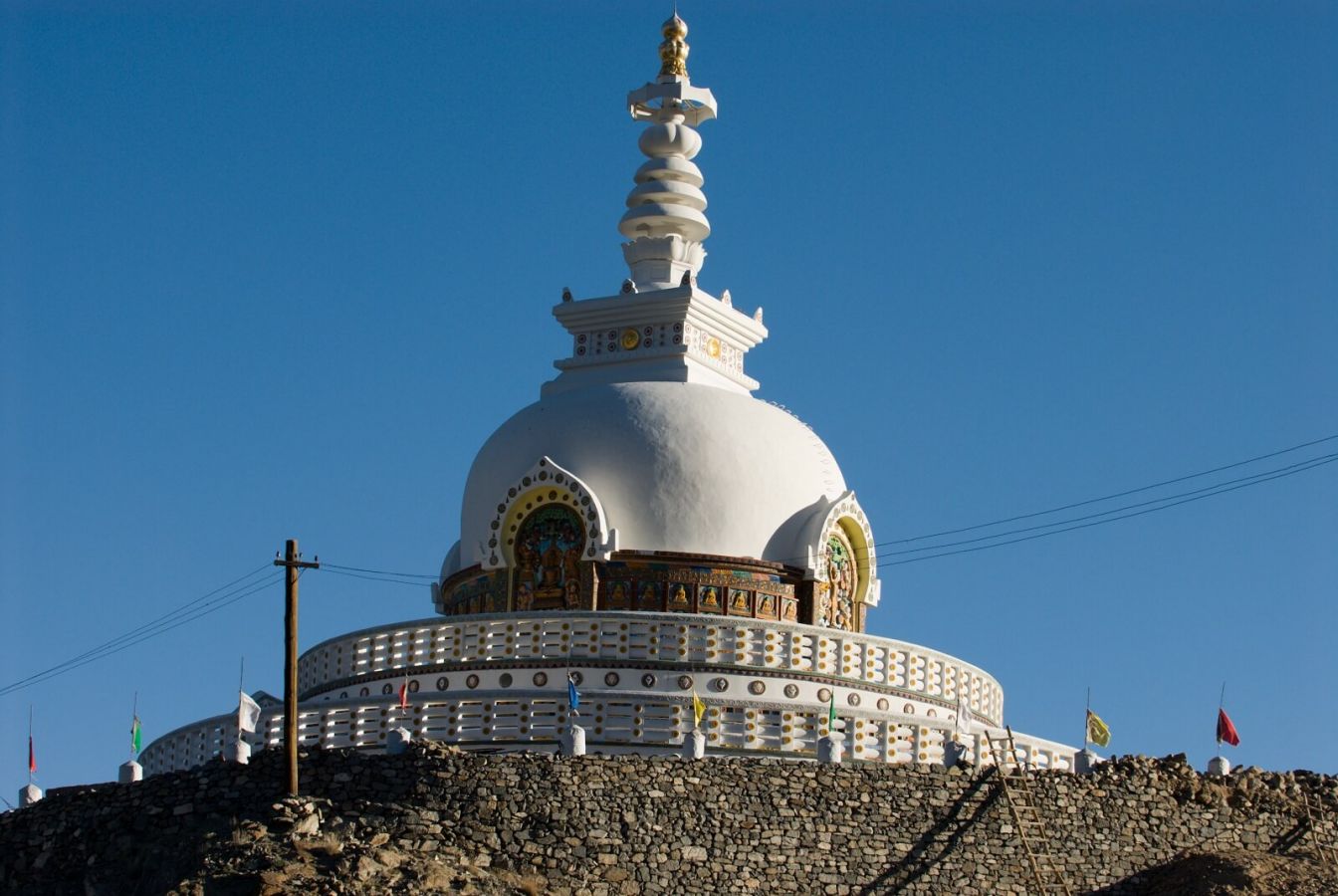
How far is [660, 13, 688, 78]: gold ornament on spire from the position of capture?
59781 millimetres

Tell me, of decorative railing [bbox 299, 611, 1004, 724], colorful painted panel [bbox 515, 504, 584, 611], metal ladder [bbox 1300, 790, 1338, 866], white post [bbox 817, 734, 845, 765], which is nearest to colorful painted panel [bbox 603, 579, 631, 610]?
colorful painted panel [bbox 515, 504, 584, 611]

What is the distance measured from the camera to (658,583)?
174 ft

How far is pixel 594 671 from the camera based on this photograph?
50.1 meters

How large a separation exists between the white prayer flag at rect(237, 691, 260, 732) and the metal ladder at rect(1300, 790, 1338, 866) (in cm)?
1748

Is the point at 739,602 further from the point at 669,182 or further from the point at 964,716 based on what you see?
the point at 669,182

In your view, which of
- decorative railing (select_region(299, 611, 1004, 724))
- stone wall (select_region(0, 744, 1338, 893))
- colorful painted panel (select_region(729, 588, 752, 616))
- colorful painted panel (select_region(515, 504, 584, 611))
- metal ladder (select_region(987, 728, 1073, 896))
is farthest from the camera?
colorful painted panel (select_region(515, 504, 584, 611))

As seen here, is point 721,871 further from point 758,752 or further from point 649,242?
point 649,242

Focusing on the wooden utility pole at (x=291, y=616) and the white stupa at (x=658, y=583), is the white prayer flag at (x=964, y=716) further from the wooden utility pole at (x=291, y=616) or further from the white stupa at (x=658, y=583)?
the wooden utility pole at (x=291, y=616)

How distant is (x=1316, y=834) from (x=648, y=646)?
1150cm

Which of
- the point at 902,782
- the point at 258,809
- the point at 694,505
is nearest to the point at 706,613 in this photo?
the point at 694,505

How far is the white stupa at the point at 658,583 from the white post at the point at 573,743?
0.21m

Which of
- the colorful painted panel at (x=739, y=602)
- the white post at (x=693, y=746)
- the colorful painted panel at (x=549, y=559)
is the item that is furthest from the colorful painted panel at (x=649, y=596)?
the white post at (x=693, y=746)

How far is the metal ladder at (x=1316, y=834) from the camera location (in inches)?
1896

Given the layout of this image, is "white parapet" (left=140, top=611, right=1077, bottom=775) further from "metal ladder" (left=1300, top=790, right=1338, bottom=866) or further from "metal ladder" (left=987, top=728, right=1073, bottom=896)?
"metal ladder" (left=1300, top=790, right=1338, bottom=866)
